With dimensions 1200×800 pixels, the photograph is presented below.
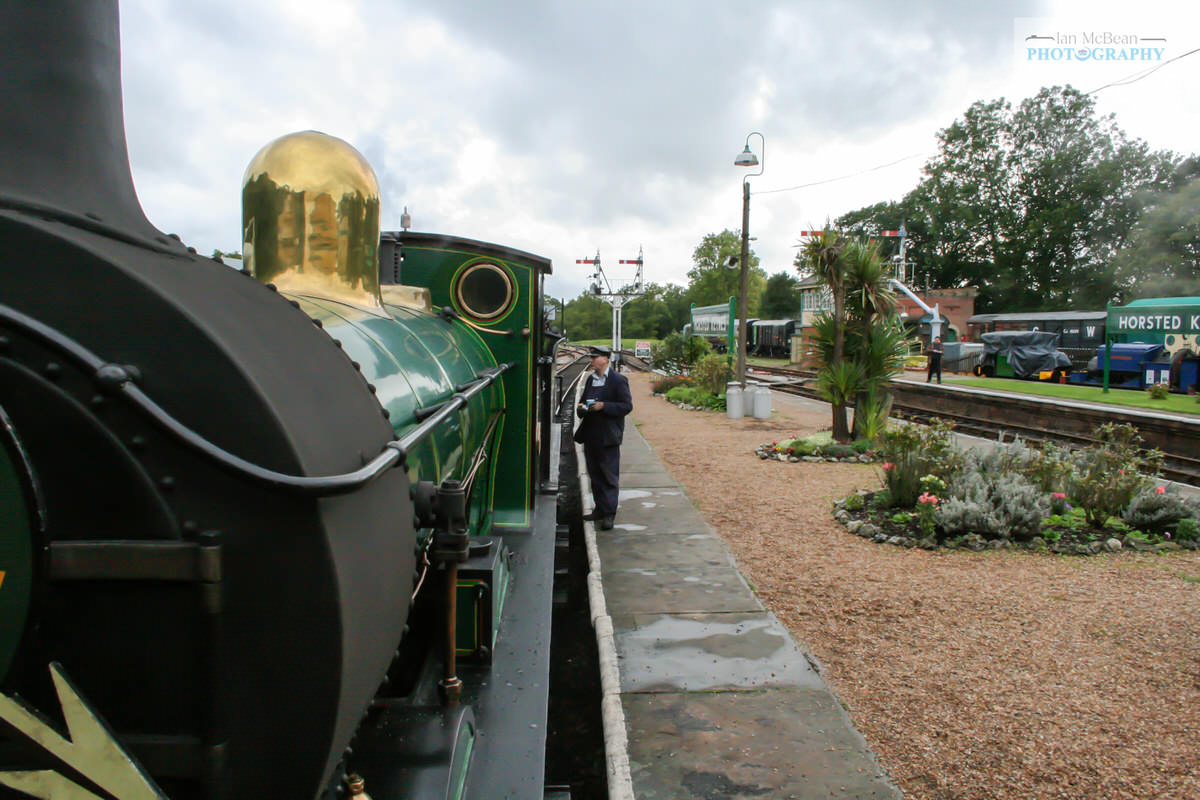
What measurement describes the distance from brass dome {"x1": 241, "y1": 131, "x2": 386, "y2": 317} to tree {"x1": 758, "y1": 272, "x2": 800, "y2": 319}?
70.7 m

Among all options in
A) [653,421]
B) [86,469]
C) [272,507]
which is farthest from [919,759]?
[653,421]

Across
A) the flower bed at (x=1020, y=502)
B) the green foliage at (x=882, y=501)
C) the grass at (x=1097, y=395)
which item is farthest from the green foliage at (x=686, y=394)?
the flower bed at (x=1020, y=502)

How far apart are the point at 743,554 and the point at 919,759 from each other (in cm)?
349

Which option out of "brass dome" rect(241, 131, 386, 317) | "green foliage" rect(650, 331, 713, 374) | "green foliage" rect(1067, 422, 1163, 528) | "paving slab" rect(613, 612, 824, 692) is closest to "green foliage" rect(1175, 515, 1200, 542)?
"green foliage" rect(1067, 422, 1163, 528)

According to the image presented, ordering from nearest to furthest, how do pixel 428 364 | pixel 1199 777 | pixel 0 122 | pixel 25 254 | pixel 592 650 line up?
pixel 25 254, pixel 0 122, pixel 428 364, pixel 1199 777, pixel 592 650

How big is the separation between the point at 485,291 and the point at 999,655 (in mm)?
3980

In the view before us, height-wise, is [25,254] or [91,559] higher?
[25,254]

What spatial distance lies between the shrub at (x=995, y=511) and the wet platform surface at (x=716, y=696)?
2.28 metres

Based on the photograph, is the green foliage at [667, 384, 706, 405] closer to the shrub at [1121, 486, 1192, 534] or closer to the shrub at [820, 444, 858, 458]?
the shrub at [820, 444, 858, 458]

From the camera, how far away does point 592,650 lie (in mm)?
5594

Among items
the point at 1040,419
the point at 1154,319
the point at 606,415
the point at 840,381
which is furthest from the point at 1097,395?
the point at 606,415

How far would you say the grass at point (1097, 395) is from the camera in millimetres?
17775

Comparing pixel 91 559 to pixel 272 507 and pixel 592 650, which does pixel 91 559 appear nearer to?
pixel 272 507

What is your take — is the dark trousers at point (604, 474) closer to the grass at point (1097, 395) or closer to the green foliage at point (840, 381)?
the green foliage at point (840, 381)
